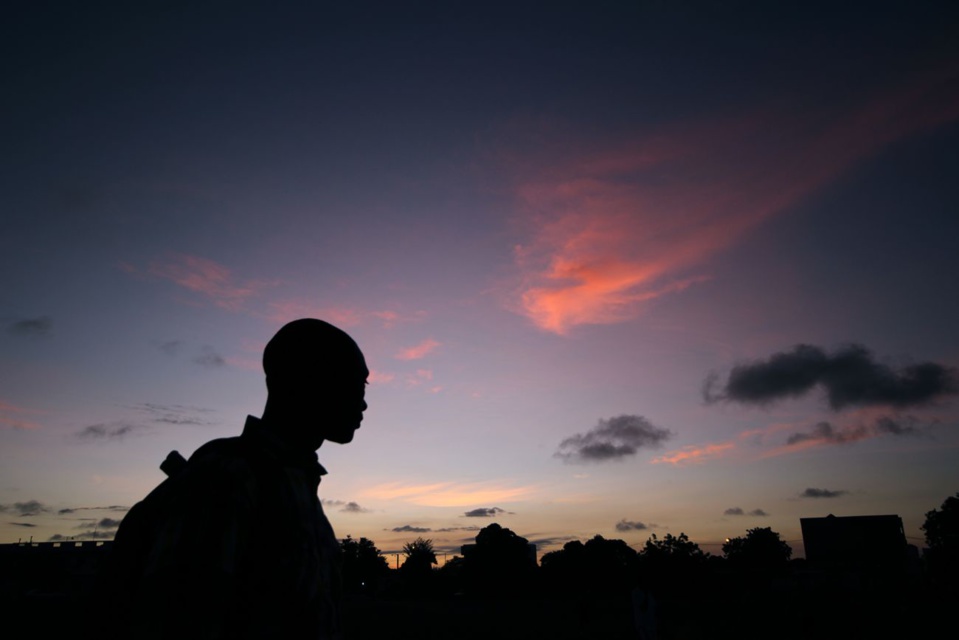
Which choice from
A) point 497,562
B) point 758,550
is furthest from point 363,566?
point 758,550

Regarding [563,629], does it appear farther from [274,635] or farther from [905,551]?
[905,551]

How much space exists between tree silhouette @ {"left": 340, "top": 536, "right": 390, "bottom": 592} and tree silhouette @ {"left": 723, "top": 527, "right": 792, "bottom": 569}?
98480 mm

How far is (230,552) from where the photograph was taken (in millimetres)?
1503

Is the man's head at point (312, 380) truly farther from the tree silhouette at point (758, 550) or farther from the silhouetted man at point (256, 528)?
the tree silhouette at point (758, 550)

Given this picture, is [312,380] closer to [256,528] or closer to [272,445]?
[272,445]

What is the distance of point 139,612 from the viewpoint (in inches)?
55.6

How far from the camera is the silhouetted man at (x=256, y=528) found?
1436mm

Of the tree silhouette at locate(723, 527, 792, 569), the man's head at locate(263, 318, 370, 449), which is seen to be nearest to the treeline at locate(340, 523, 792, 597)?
the tree silhouette at locate(723, 527, 792, 569)

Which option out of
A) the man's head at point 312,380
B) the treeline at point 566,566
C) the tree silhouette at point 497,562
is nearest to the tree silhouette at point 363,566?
the treeline at point 566,566

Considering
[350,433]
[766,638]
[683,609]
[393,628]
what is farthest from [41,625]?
[683,609]

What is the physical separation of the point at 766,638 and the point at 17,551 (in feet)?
305

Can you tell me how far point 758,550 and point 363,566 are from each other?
111 meters

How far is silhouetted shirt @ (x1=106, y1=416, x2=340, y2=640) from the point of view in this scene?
142cm

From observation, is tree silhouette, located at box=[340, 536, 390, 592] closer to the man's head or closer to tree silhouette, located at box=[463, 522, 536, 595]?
tree silhouette, located at box=[463, 522, 536, 595]
